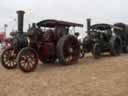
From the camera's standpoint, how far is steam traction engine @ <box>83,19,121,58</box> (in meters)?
12.7

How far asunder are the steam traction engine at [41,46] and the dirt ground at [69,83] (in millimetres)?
582

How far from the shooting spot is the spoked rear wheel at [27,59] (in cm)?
811

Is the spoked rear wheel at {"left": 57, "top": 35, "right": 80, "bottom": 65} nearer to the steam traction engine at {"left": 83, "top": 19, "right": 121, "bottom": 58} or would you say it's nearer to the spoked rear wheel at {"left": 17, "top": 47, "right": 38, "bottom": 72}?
the spoked rear wheel at {"left": 17, "top": 47, "right": 38, "bottom": 72}

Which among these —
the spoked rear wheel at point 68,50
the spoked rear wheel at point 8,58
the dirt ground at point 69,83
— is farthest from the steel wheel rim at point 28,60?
the spoked rear wheel at point 68,50

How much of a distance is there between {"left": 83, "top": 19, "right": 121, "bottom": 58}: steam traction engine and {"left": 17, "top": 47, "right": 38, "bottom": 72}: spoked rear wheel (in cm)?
459

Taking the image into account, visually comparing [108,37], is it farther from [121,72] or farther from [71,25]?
[121,72]

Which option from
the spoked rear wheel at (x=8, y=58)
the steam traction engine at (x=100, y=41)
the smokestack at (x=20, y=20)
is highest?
the smokestack at (x=20, y=20)

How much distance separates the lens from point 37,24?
1002 cm

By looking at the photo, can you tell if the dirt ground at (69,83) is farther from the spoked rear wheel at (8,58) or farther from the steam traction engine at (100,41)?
the steam traction engine at (100,41)

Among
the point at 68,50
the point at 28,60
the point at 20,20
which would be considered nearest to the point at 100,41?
the point at 68,50

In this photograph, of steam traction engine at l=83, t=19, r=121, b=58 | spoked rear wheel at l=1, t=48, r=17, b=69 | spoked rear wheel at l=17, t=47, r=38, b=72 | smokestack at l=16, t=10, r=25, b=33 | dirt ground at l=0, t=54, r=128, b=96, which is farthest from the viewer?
steam traction engine at l=83, t=19, r=121, b=58

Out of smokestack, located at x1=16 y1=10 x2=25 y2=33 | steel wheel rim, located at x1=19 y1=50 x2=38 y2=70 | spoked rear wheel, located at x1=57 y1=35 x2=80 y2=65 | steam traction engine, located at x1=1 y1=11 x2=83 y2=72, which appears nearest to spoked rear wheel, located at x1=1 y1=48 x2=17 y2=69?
steam traction engine, located at x1=1 y1=11 x2=83 y2=72

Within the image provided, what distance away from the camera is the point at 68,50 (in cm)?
1005

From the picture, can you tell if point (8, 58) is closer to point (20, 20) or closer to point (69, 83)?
point (20, 20)
